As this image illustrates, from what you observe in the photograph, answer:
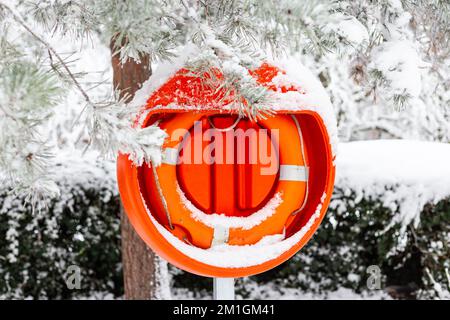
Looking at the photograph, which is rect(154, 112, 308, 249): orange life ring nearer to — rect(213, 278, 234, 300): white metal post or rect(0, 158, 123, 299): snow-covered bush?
rect(213, 278, 234, 300): white metal post

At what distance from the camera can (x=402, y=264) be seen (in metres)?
3.93

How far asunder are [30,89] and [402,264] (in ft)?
10.9

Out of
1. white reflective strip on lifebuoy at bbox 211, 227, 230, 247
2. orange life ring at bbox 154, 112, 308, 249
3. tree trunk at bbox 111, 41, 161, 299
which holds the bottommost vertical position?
tree trunk at bbox 111, 41, 161, 299

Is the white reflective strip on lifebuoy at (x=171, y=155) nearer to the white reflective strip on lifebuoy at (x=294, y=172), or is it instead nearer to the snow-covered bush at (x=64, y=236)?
the white reflective strip on lifebuoy at (x=294, y=172)

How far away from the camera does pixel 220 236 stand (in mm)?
2107

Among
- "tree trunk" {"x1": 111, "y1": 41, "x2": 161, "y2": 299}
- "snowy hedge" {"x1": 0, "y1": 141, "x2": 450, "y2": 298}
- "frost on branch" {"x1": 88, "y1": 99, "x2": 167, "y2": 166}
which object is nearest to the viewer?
"frost on branch" {"x1": 88, "y1": 99, "x2": 167, "y2": 166}

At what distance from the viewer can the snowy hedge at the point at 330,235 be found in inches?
149

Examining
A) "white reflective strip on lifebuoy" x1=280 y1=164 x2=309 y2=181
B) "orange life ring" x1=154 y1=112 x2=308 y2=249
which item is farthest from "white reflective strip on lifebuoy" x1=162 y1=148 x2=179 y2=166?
"white reflective strip on lifebuoy" x1=280 y1=164 x2=309 y2=181

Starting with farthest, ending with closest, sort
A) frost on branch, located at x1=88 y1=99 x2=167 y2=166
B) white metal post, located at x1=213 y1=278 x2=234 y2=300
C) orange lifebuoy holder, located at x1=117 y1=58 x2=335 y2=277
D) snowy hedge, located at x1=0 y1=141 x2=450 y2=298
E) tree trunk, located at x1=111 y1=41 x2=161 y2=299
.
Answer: snowy hedge, located at x1=0 y1=141 x2=450 y2=298
tree trunk, located at x1=111 y1=41 x2=161 y2=299
white metal post, located at x1=213 y1=278 x2=234 y2=300
orange lifebuoy holder, located at x1=117 y1=58 x2=335 y2=277
frost on branch, located at x1=88 y1=99 x2=167 y2=166

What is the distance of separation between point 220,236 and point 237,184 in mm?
200

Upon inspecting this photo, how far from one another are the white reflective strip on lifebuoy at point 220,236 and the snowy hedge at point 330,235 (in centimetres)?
184

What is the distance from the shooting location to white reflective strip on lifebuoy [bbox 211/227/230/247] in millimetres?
2102

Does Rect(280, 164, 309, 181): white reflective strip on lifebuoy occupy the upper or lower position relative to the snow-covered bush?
upper

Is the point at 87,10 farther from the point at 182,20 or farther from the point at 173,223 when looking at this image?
the point at 173,223
